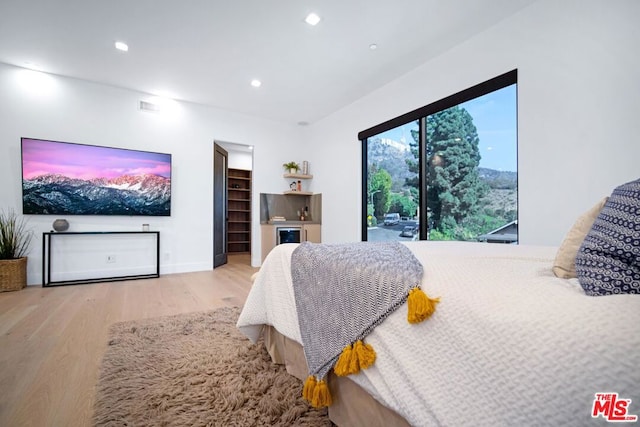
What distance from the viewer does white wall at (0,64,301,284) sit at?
3.51 meters

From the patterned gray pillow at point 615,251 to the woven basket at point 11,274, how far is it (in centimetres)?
505

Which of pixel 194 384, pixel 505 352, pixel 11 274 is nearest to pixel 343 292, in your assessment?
pixel 505 352

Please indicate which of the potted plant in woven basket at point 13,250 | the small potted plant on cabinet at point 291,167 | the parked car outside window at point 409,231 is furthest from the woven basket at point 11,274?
the parked car outside window at point 409,231

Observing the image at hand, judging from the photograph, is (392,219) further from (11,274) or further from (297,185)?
(11,274)

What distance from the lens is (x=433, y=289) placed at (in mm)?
813

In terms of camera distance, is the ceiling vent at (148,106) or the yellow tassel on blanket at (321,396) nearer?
the yellow tassel on blanket at (321,396)

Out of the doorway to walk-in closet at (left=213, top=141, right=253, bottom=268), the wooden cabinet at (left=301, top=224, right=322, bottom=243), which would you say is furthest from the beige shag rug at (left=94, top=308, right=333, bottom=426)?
the doorway to walk-in closet at (left=213, top=141, right=253, bottom=268)

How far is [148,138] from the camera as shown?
14.0 feet

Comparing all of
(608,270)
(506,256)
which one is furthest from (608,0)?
(608,270)

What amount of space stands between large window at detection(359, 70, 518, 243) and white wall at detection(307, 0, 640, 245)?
191mm

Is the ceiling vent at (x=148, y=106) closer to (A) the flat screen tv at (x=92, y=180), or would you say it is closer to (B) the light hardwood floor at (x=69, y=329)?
(A) the flat screen tv at (x=92, y=180)

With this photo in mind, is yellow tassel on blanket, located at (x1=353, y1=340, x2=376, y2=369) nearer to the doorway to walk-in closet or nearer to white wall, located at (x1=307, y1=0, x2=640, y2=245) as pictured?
white wall, located at (x1=307, y1=0, x2=640, y2=245)

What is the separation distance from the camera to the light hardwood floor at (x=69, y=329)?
131 cm

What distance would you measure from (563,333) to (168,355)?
6.55 feet
